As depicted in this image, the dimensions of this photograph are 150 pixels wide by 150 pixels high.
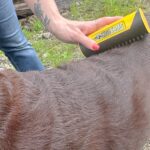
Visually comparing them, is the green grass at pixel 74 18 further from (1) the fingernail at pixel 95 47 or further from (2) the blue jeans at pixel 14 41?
(1) the fingernail at pixel 95 47

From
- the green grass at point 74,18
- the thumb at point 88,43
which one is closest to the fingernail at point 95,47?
the thumb at point 88,43

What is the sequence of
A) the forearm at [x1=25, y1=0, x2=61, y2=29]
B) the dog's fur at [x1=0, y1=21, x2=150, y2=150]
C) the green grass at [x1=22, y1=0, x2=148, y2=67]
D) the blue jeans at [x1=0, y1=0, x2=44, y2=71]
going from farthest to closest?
the green grass at [x1=22, y1=0, x2=148, y2=67] → the blue jeans at [x1=0, y1=0, x2=44, y2=71] → the forearm at [x1=25, y1=0, x2=61, y2=29] → the dog's fur at [x1=0, y1=21, x2=150, y2=150]

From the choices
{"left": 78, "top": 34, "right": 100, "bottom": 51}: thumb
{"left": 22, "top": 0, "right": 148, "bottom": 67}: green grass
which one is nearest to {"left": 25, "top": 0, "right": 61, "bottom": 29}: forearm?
{"left": 78, "top": 34, "right": 100, "bottom": 51}: thumb

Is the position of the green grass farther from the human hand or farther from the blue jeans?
the human hand

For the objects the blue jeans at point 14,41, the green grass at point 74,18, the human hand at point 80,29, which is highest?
the human hand at point 80,29

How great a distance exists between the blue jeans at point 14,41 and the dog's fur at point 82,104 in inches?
31.8

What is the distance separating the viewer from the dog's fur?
86.0 inches

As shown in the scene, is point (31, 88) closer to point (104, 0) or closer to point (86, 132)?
point (86, 132)

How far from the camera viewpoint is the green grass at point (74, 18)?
4.75 meters

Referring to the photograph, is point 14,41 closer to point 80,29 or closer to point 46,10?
point 46,10

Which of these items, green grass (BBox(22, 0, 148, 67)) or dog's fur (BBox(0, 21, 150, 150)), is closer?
dog's fur (BBox(0, 21, 150, 150))

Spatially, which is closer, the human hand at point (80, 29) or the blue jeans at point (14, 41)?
the human hand at point (80, 29)

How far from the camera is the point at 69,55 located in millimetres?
4734

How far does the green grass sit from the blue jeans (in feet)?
3.73
